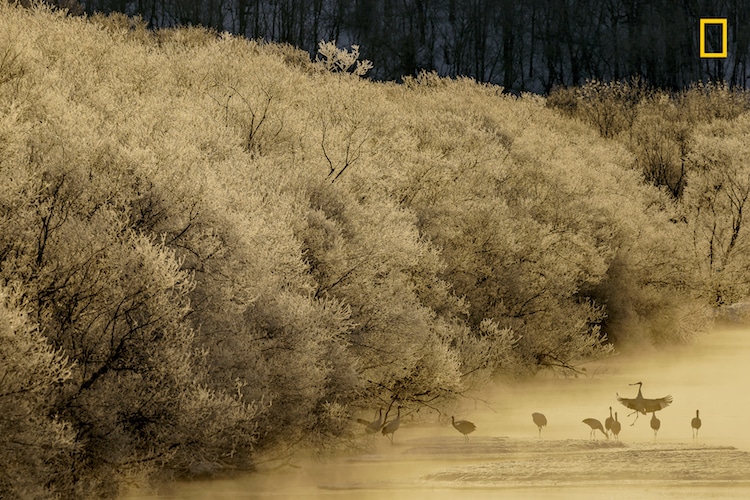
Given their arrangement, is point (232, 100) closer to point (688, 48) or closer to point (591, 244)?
point (591, 244)

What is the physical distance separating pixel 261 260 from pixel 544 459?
17.7 ft

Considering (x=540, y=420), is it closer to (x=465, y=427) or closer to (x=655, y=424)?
(x=465, y=427)

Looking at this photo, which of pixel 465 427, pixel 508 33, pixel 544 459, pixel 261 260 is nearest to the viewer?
pixel 261 260

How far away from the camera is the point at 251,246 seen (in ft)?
53.2

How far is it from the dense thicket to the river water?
57 centimetres

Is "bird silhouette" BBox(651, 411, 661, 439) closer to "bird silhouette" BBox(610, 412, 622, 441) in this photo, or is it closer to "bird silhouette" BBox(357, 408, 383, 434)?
"bird silhouette" BBox(610, 412, 622, 441)

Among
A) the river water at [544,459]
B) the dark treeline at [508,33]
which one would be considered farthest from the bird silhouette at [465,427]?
the dark treeline at [508,33]

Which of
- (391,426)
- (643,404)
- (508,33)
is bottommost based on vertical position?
(391,426)

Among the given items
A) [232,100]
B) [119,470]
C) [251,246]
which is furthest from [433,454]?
[232,100]

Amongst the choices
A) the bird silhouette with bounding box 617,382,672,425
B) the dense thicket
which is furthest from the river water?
the dense thicket

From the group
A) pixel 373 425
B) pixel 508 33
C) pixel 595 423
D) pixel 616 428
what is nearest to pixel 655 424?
pixel 616 428

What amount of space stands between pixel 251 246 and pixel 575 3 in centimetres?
6866

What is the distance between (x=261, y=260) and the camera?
16.2m

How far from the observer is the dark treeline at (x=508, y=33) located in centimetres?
7056
